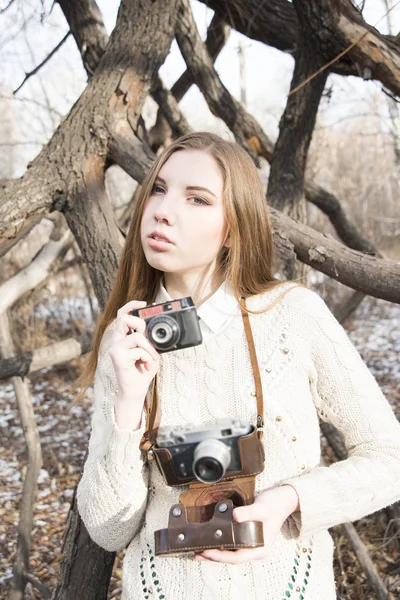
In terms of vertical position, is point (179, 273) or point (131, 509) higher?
point (179, 273)

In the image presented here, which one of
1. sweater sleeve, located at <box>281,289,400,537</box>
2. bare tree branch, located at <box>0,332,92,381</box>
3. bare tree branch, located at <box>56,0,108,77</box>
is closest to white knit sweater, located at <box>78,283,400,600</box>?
sweater sleeve, located at <box>281,289,400,537</box>

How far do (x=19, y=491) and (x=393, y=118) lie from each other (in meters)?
4.15

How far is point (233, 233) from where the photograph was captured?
1.51m

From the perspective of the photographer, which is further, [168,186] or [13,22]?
[13,22]

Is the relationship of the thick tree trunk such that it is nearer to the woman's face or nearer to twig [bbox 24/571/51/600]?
twig [bbox 24/571/51/600]

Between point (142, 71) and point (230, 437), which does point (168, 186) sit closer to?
point (230, 437)

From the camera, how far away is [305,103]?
308 centimetres

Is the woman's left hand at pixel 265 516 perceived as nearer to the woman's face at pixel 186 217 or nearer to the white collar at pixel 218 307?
the white collar at pixel 218 307

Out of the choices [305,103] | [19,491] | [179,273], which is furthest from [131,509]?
[19,491]

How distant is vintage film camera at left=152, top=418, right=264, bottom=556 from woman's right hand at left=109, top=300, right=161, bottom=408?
0.36 feet

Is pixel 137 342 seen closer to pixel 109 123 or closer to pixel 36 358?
pixel 109 123

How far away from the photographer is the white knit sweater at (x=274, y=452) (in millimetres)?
1340

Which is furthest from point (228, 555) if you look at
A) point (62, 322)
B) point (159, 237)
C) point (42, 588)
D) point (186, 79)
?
point (62, 322)

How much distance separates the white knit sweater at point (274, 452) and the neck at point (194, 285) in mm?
111
